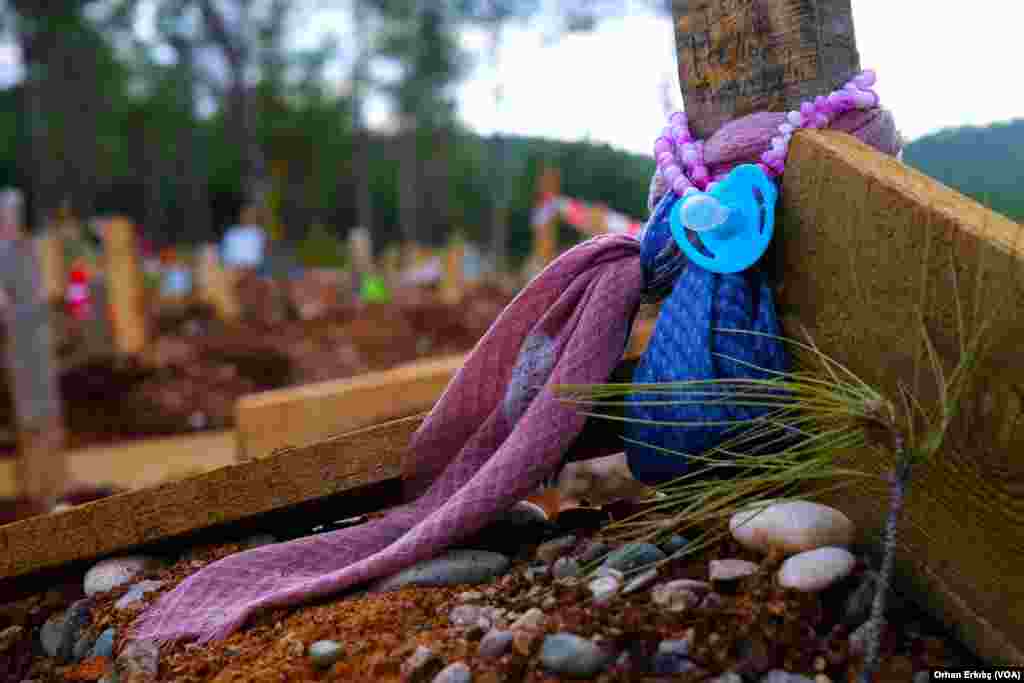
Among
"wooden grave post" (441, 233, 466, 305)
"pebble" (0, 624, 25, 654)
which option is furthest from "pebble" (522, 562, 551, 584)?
"wooden grave post" (441, 233, 466, 305)

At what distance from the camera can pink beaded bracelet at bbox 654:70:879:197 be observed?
1.77 m

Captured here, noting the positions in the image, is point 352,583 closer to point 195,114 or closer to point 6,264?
point 6,264

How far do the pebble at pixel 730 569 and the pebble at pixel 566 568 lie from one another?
232 mm

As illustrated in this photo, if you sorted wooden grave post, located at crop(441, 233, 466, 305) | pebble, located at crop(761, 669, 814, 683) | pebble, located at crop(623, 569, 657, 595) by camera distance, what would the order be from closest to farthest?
pebble, located at crop(761, 669, 814, 683)
pebble, located at crop(623, 569, 657, 595)
wooden grave post, located at crop(441, 233, 466, 305)

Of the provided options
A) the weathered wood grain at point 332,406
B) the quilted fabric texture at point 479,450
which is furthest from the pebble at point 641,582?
the weathered wood grain at point 332,406

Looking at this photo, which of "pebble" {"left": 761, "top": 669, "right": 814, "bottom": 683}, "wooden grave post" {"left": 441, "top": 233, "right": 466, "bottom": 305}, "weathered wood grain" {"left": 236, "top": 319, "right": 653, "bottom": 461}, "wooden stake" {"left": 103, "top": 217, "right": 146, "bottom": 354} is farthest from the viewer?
"wooden grave post" {"left": 441, "top": 233, "right": 466, "bottom": 305}

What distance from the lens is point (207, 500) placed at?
2037 millimetres

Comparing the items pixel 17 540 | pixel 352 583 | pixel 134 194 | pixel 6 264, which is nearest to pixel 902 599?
pixel 352 583

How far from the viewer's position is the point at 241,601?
1.84 m

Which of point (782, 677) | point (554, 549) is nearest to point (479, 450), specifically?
point (554, 549)

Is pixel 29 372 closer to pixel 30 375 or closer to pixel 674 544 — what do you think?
pixel 30 375

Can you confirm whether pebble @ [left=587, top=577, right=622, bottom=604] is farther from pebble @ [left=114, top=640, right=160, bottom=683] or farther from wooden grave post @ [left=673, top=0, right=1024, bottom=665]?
pebble @ [left=114, top=640, right=160, bottom=683]

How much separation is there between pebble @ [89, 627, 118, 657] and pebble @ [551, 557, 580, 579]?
2.73 feet

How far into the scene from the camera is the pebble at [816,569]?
1.42m
